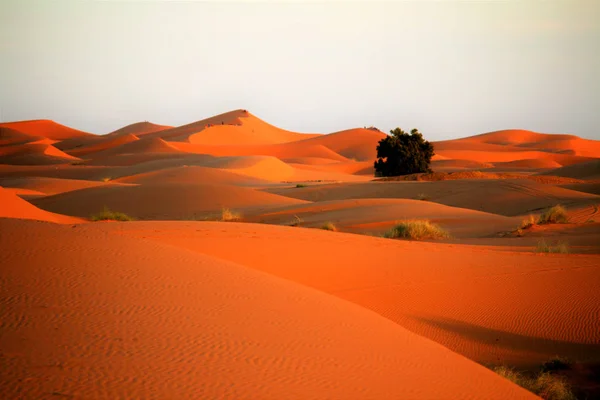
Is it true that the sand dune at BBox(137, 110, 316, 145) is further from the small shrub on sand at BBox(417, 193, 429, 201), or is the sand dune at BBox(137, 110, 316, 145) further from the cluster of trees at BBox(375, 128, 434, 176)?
the small shrub on sand at BBox(417, 193, 429, 201)

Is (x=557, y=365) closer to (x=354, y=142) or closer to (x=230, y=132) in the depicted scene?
(x=230, y=132)

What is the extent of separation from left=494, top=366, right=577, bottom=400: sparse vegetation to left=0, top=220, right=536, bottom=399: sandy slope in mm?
748

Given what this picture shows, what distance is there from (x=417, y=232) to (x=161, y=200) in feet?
47.9

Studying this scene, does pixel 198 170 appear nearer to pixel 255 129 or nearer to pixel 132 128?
pixel 255 129

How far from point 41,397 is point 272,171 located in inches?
2037

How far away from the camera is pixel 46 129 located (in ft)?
453

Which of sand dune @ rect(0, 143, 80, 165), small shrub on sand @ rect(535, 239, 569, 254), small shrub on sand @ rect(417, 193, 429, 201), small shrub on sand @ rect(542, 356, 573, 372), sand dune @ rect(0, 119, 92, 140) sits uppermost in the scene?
sand dune @ rect(0, 119, 92, 140)

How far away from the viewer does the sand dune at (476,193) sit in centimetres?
2709

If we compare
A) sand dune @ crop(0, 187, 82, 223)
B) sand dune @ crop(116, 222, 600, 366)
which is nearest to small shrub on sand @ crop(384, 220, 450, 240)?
sand dune @ crop(116, 222, 600, 366)

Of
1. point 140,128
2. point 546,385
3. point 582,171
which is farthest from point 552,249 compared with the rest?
point 140,128

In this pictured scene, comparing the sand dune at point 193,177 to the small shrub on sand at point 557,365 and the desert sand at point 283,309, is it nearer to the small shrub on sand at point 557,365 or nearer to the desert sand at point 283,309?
the desert sand at point 283,309

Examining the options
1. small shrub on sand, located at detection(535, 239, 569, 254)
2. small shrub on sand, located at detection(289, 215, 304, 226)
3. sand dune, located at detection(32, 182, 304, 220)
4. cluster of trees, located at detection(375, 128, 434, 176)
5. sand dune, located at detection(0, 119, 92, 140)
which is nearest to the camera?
small shrub on sand, located at detection(535, 239, 569, 254)

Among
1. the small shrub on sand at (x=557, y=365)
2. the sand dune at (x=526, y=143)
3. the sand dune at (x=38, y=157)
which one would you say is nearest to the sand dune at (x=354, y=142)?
the sand dune at (x=526, y=143)

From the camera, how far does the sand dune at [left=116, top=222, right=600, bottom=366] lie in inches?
336
